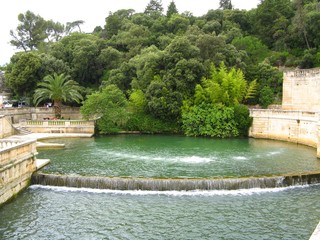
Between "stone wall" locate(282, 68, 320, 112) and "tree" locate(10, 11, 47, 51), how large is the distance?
166 ft

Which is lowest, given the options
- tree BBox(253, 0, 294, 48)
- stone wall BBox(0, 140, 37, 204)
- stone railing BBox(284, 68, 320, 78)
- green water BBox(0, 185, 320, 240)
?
green water BBox(0, 185, 320, 240)

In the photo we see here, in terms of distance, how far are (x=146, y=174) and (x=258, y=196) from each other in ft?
20.8

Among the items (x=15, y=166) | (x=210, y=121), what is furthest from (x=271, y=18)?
(x=15, y=166)

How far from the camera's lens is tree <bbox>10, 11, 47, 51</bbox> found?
72.8 metres

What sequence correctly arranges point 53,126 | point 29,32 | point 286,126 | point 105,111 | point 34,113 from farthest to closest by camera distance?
1. point 29,32
2. point 34,113
3. point 105,111
4. point 53,126
5. point 286,126

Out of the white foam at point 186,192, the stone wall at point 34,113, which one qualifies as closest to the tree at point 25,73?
the stone wall at point 34,113

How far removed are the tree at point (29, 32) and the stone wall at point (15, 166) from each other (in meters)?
57.4

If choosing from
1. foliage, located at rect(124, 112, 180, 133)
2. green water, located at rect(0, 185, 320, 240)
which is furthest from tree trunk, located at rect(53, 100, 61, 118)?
green water, located at rect(0, 185, 320, 240)

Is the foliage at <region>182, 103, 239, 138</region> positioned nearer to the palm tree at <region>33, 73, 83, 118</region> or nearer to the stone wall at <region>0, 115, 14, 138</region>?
the palm tree at <region>33, 73, 83, 118</region>

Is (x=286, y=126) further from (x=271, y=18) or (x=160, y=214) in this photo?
(x=271, y=18)

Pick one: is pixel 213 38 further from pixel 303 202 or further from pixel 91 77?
pixel 303 202

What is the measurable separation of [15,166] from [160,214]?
25.9 feet

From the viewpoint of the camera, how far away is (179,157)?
88.4 ft

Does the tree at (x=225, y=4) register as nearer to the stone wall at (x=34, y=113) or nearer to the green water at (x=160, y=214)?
the stone wall at (x=34, y=113)
